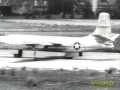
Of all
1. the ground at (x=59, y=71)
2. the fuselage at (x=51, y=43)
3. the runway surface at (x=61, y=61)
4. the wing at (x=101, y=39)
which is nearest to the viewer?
the ground at (x=59, y=71)

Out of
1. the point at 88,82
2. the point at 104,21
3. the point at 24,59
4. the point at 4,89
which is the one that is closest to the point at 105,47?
the point at 104,21

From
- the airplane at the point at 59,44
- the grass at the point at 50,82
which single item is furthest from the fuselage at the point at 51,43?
the grass at the point at 50,82

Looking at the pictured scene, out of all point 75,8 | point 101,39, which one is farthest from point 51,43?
point 75,8

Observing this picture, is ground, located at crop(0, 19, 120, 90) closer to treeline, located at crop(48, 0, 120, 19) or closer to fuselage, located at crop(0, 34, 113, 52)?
fuselage, located at crop(0, 34, 113, 52)

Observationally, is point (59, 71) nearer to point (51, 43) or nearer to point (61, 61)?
point (61, 61)

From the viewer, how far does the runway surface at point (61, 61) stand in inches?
1131

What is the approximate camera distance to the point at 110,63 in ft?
101

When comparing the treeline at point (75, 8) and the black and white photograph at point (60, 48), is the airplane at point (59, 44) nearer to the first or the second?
the black and white photograph at point (60, 48)

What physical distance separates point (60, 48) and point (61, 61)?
167cm

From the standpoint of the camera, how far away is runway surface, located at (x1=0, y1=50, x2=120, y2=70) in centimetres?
2872

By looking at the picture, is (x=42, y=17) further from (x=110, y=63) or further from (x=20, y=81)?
(x=20, y=81)

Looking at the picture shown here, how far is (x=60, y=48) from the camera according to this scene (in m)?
33.6

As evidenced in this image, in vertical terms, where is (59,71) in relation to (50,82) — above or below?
below

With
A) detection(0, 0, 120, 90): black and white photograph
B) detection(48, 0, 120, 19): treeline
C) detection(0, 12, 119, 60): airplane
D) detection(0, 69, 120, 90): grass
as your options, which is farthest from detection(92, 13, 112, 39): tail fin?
detection(0, 69, 120, 90): grass
